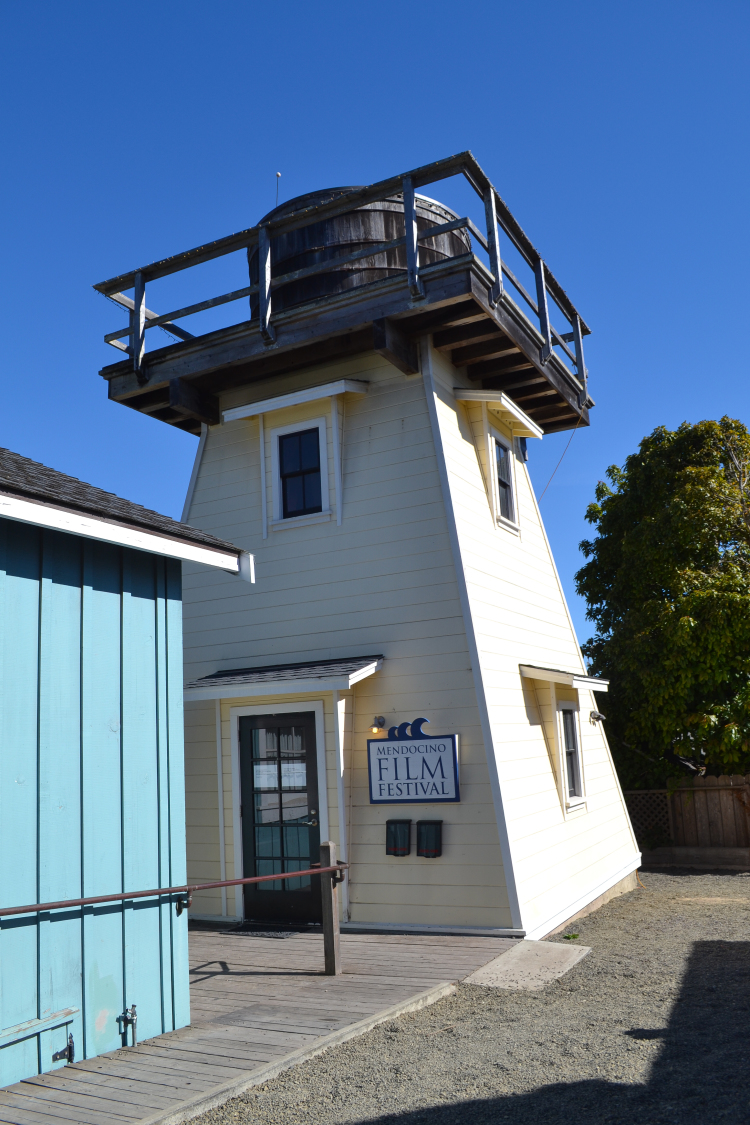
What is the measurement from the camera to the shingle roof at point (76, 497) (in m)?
4.70

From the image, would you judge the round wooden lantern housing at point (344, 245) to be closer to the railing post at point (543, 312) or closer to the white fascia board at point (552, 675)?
the railing post at point (543, 312)

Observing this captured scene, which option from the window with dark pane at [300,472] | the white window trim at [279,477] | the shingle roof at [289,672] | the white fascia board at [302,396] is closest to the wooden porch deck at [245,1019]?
the shingle roof at [289,672]

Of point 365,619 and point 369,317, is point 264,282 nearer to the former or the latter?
point 369,317

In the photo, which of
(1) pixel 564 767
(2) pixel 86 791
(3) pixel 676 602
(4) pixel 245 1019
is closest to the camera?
(2) pixel 86 791

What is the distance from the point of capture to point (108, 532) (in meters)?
5.15

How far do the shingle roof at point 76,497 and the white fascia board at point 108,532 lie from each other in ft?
0.10

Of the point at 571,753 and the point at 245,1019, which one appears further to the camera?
the point at 571,753

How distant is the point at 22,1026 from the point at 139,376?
7.77 m

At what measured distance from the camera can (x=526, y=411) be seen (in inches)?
474

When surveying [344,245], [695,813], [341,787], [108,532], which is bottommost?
[695,813]

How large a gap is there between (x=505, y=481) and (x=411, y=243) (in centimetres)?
332

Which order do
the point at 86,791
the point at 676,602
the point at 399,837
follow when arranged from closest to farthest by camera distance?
the point at 86,791
the point at 399,837
the point at 676,602

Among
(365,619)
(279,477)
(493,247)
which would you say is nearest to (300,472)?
(279,477)

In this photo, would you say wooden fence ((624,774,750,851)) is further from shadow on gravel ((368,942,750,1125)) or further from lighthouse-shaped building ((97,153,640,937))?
shadow on gravel ((368,942,750,1125))
